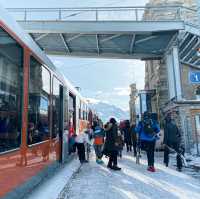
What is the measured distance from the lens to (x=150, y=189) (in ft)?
19.2

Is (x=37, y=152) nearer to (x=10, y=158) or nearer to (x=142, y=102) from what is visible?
(x=10, y=158)

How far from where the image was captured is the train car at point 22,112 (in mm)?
3809

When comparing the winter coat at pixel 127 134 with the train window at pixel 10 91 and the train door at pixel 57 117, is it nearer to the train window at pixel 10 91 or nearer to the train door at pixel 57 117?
the train door at pixel 57 117

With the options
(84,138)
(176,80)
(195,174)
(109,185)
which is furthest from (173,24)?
(109,185)

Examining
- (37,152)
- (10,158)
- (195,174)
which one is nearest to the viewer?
(10,158)

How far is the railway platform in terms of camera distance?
5383 millimetres

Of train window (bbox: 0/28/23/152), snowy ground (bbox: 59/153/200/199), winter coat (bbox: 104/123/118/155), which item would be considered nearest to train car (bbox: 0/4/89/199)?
train window (bbox: 0/28/23/152)

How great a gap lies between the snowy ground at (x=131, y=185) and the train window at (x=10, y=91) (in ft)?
6.36

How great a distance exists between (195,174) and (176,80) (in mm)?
8488

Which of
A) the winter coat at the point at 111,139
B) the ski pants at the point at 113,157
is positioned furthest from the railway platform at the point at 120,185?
the winter coat at the point at 111,139

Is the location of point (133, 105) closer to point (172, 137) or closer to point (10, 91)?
point (172, 137)

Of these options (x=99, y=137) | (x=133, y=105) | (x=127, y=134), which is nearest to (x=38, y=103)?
(x=99, y=137)

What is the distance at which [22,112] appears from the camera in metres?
4.40

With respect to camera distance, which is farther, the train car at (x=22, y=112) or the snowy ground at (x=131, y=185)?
the snowy ground at (x=131, y=185)
